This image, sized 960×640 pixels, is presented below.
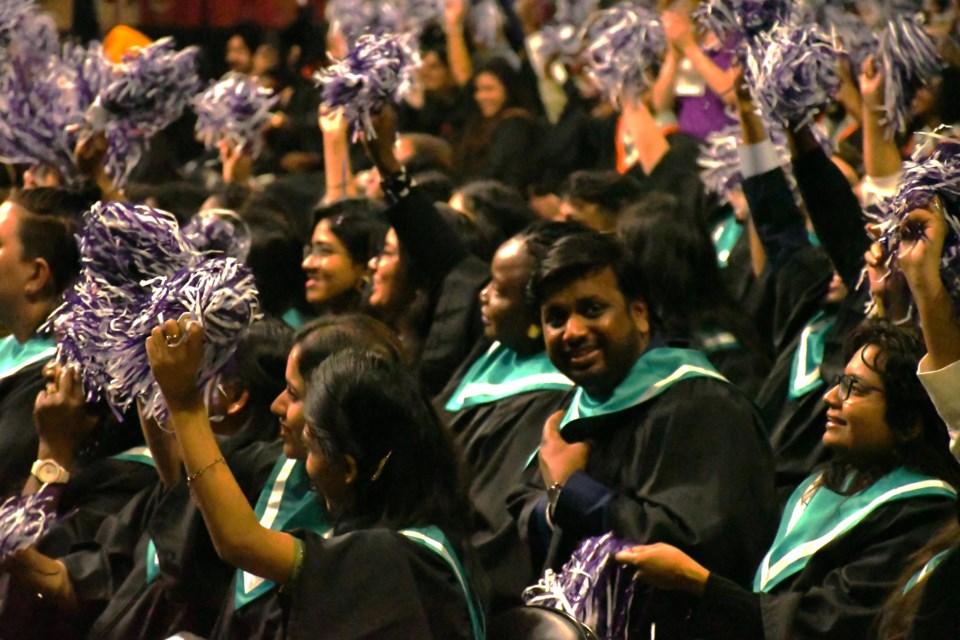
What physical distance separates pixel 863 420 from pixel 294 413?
1187mm

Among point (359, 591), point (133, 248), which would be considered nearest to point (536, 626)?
point (359, 591)

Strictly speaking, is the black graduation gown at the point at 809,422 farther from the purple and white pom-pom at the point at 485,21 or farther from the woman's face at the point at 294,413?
the purple and white pom-pom at the point at 485,21

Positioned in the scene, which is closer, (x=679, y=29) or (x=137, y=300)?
(x=137, y=300)

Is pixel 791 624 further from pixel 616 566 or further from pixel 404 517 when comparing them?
pixel 404 517

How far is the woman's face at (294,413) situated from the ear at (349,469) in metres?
0.22

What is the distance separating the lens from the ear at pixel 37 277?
4.32 metres

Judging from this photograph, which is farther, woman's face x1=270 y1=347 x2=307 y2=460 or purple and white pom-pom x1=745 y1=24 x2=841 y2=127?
purple and white pom-pom x1=745 y1=24 x2=841 y2=127

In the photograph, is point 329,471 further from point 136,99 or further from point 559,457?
point 136,99

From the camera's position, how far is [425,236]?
4.88 meters

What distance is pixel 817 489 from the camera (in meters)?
3.42

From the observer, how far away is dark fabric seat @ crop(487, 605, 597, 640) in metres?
2.67

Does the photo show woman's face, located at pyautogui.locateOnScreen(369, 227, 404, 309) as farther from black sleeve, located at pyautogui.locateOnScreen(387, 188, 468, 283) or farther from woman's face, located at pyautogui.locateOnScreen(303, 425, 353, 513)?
woman's face, located at pyautogui.locateOnScreen(303, 425, 353, 513)

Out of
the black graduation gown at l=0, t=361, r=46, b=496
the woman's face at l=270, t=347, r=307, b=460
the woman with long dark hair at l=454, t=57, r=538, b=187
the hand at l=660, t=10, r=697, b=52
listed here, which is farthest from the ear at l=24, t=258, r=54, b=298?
the woman with long dark hair at l=454, t=57, r=538, b=187

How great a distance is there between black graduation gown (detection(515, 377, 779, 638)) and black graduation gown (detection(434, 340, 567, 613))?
0.39 m
